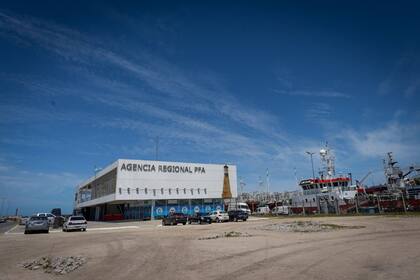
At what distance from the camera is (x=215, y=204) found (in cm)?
6931

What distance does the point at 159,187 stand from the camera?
62.3 m

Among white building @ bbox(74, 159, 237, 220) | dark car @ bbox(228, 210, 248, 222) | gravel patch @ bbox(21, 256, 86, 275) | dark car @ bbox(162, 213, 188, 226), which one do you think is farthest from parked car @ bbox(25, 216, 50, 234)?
dark car @ bbox(228, 210, 248, 222)

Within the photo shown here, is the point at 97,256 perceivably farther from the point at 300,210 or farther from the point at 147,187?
the point at 300,210

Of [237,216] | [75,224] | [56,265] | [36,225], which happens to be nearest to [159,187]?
[237,216]

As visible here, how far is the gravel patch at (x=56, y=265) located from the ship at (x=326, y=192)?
186 feet

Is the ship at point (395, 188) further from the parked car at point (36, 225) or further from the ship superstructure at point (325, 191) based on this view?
the parked car at point (36, 225)

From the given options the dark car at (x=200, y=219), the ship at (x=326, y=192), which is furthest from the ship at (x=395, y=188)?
the dark car at (x=200, y=219)

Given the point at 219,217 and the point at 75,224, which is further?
the point at 219,217

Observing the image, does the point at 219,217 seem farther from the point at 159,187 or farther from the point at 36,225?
the point at 36,225

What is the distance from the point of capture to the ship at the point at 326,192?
212 ft

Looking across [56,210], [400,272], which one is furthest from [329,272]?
[56,210]

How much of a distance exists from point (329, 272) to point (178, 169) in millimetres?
58053

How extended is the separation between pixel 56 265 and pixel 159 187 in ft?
169

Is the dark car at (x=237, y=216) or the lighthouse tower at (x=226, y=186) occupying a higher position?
the lighthouse tower at (x=226, y=186)
